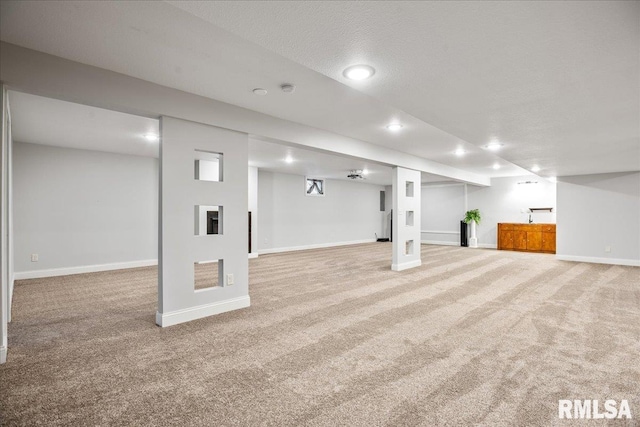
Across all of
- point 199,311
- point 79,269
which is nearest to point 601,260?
point 199,311

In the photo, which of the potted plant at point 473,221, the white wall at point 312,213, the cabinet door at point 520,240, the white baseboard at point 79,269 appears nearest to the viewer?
the white baseboard at point 79,269

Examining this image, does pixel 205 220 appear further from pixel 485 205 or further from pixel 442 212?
pixel 485 205

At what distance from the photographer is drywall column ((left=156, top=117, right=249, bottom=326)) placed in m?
3.46

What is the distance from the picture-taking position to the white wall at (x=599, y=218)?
303 inches

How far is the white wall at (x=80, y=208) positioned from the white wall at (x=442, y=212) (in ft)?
32.7

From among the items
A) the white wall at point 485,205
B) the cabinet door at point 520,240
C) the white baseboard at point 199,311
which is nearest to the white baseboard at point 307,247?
the white wall at point 485,205

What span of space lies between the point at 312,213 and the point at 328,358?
890 cm

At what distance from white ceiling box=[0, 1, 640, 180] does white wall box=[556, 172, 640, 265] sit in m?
4.98

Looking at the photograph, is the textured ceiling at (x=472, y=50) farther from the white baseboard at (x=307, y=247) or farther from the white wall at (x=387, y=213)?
the white wall at (x=387, y=213)

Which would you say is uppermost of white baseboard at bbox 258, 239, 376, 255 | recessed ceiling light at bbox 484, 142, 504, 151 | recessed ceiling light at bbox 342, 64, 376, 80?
recessed ceiling light at bbox 342, 64, 376, 80

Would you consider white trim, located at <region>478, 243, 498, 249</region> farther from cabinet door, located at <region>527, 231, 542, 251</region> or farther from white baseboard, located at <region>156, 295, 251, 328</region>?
white baseboard, located at <region>156, 295, 251, 328</region>

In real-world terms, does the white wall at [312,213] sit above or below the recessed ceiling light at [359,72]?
below

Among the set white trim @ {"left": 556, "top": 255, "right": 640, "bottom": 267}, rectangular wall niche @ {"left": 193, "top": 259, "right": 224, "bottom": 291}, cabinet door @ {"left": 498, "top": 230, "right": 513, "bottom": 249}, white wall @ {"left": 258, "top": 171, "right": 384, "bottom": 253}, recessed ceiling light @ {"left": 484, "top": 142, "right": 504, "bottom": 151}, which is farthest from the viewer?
cabinet door @ {"left": 498, "top": 230, "right": 513, "bottom": 249}

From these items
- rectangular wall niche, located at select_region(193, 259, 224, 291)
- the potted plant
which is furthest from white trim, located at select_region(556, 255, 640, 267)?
rectangular wall niche, located at select_region(193, 259, 224, 291)
